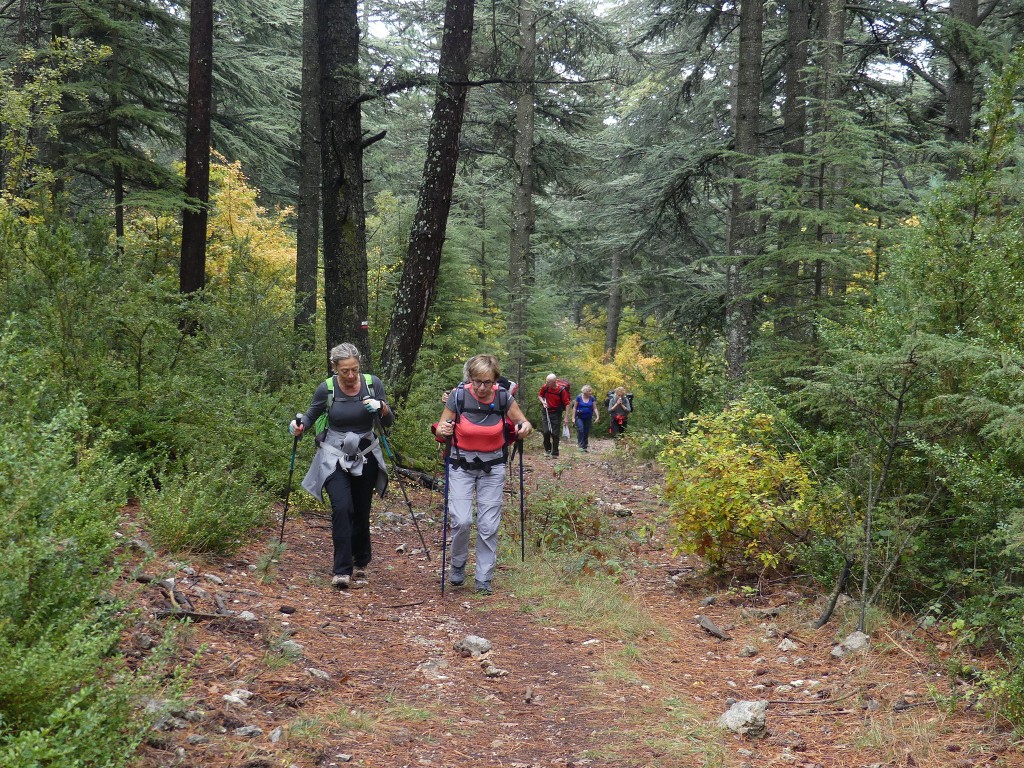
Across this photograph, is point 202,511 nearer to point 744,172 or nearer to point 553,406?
point 744,172

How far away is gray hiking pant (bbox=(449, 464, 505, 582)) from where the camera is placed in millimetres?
6590

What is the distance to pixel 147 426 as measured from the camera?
21.0 feet

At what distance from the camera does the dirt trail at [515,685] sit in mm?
3643

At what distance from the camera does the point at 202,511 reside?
5.58 metres

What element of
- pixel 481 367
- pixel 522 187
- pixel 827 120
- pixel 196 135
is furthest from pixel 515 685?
pixel 522 187

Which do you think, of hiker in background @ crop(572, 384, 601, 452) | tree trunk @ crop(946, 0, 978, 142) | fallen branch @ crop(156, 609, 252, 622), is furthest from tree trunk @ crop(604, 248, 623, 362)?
fallen branch @ crop(156, 609, 252, 622)

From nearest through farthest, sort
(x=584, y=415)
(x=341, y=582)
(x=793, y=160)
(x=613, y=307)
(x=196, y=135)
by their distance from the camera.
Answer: (x=341, y=582) → (x=196, y=135) → (x=793, y=160) → (x=584, y=415) → (x=613, y=307)

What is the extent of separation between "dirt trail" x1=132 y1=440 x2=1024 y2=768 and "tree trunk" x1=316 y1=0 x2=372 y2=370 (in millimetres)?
3950

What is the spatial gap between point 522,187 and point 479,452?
14182mm

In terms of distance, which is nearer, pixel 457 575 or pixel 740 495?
pixel 740 495

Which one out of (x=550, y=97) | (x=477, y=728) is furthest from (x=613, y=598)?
(x=550, y=97)

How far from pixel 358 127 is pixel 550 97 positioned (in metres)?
12.4

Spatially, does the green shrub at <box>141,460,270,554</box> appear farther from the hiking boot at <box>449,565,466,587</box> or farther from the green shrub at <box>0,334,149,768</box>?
the green shrub at <box>0,334,149,768</box>

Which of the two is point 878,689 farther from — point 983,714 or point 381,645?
point 381,645
